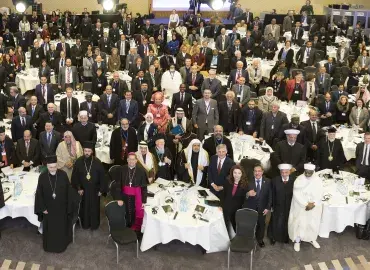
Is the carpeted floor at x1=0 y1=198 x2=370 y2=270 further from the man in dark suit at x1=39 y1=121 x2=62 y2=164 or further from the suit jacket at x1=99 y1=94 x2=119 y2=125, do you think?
the suit jacket at x1=99 y1=94 x2=119 y2=125

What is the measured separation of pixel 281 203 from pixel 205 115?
121 inches

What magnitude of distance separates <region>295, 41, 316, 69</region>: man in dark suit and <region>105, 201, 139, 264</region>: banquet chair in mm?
9194

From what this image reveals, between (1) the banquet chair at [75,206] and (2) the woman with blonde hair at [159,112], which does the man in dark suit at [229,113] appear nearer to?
(2) the woman with blonde hair at [159,112]

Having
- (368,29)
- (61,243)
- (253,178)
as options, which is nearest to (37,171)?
(61,243)

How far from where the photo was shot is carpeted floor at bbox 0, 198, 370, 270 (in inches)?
300

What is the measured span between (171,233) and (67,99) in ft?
14.8

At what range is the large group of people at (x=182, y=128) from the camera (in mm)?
7809

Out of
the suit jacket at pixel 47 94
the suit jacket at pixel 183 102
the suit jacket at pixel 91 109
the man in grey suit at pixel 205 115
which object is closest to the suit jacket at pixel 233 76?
the suit jacket at pixel 183 102

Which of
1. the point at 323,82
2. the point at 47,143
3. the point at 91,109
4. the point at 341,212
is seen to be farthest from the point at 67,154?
the point at 323,82

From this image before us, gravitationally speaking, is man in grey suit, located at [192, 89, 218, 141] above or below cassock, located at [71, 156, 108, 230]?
above

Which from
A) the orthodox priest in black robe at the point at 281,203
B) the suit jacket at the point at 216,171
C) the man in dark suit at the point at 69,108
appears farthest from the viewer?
the man in dark suit at the point at 69,108

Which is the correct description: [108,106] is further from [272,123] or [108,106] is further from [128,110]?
[272,123]

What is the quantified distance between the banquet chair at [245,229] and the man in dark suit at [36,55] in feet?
30.5

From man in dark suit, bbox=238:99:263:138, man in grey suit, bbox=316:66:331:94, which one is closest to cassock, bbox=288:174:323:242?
man in dark suit, bbox=238:99:263:138
